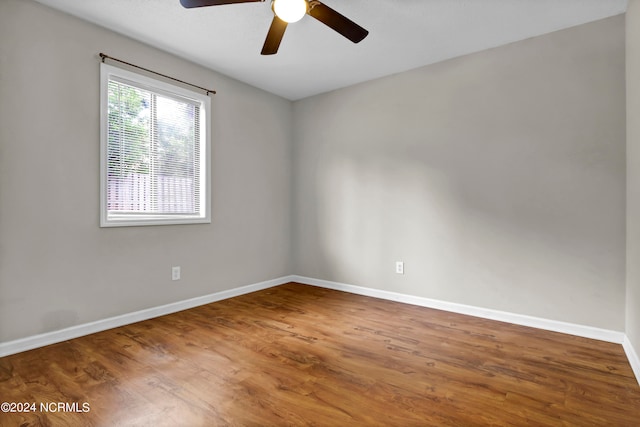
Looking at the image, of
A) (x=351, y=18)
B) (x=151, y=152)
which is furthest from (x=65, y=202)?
(x=351, y=18)

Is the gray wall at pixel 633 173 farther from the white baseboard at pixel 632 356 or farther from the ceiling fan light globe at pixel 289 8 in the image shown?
the ceiling fan light globe at pixel 289 8

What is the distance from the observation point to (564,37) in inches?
105

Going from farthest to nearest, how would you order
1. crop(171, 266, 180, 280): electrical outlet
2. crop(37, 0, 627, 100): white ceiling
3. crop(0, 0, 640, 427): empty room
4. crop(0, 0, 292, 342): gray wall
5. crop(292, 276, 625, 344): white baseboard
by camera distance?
crop(171, 266, 180, 280): electrical outlet → crop(292, 276, 625, 344): white baseboard → crop(37, 0, 627, 100): white ceiling → crop(0, 0, 292, 342): gray wall → crop(0, 0, 640, 427): empty room

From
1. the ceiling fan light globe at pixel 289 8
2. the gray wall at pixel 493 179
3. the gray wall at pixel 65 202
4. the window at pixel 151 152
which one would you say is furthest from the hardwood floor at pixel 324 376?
the ceiling fan light globe at pixel 289 8

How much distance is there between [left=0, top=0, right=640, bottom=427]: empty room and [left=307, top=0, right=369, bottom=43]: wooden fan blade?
0.05 ft

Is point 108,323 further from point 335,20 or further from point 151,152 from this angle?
point 335,20

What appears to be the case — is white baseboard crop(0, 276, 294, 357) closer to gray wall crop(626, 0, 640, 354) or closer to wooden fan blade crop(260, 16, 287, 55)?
wooden fan blade crop(260, 16, 287, 55)

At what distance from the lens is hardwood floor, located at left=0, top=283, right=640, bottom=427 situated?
1591 mm

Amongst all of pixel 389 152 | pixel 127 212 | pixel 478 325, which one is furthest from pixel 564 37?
pixel 127 212

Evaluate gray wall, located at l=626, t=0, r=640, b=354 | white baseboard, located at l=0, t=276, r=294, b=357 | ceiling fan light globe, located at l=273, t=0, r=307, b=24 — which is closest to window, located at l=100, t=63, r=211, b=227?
white baseboard, located at l=0, t=276, r=294, b=357

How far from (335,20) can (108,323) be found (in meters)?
2.93

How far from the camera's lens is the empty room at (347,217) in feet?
6.10

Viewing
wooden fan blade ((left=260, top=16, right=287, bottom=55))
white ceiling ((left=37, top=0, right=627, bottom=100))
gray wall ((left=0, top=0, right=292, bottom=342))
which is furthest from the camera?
white ceiling ((left=37, top=0, right=627, bottom=100))

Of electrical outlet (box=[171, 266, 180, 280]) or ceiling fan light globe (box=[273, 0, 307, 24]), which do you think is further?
electrical outlet (box=[171, 266, 180, 280])
